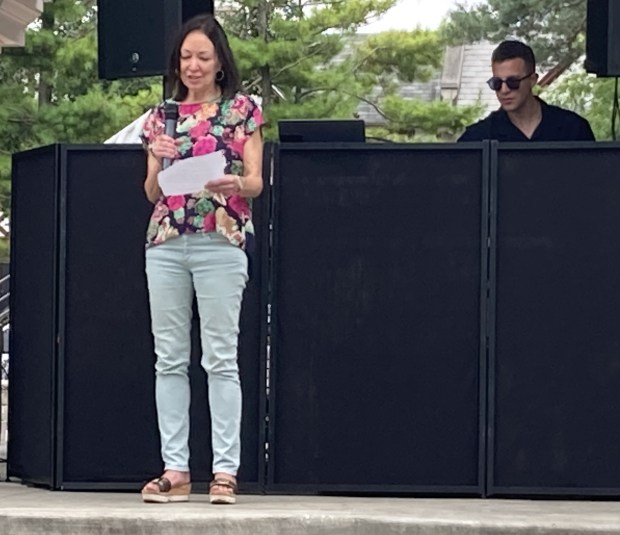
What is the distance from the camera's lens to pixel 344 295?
7094 millimetres

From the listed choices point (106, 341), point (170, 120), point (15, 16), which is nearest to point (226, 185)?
point (170, 120)

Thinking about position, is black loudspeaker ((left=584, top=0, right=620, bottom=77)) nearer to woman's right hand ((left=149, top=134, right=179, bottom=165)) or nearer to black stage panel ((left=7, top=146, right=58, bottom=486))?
woman's right hand ((left=149, top=134, right=179, bottom=165))

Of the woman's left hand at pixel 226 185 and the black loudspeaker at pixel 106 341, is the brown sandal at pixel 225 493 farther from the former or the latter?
the woman's left hand at pixel 226 185

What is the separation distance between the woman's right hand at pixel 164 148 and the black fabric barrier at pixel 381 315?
71 cm

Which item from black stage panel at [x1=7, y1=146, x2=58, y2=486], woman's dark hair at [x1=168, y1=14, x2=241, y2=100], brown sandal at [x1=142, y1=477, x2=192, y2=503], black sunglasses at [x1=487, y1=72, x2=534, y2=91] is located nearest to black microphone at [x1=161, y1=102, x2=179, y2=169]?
woman's dark hair at [x1=168, y1=14, x2=241, y2=100]

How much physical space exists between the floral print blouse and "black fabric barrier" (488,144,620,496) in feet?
3.69

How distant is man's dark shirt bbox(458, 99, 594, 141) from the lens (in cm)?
774

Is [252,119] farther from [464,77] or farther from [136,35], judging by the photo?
[464,77]

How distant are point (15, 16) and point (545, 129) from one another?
5014 millimetres

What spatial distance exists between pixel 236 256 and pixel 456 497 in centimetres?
145

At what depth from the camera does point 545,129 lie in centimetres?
782

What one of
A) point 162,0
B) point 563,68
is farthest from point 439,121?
point 162,0

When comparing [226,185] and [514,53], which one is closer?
[226,185]

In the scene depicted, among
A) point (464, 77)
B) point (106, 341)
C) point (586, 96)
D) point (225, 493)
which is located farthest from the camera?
point (464, 77)
